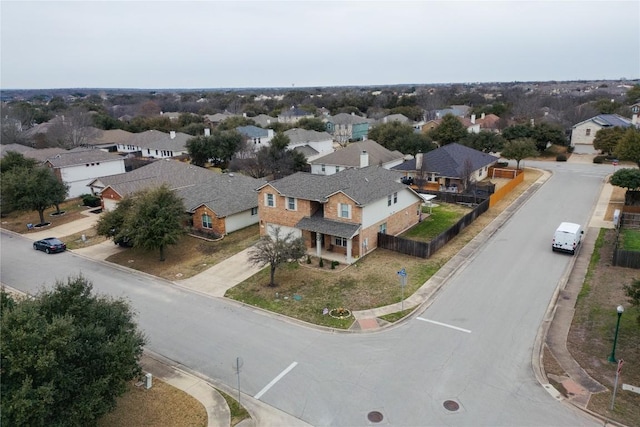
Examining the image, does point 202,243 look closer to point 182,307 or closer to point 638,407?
point 182,307

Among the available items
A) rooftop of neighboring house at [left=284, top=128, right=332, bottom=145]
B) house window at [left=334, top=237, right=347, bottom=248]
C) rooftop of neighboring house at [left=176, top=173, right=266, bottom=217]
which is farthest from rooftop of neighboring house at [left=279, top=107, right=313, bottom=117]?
house window at [left=334, top=237, right=347, bottom=248]

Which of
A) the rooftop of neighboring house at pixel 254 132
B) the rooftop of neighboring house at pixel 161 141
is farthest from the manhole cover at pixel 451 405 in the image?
the rooftop of neighboring house at pixel 254 132

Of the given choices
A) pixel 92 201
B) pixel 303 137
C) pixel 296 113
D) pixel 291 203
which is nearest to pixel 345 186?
pixel 291 203

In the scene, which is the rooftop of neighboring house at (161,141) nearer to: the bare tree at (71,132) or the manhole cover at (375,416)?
the bare tree at (71,132)

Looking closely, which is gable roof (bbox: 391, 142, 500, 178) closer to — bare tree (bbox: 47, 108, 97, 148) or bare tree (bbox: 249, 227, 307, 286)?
bare tree (bbox: 249, 227, 307, 286)

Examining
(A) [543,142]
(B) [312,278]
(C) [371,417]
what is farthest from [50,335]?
(A) [543,142]
